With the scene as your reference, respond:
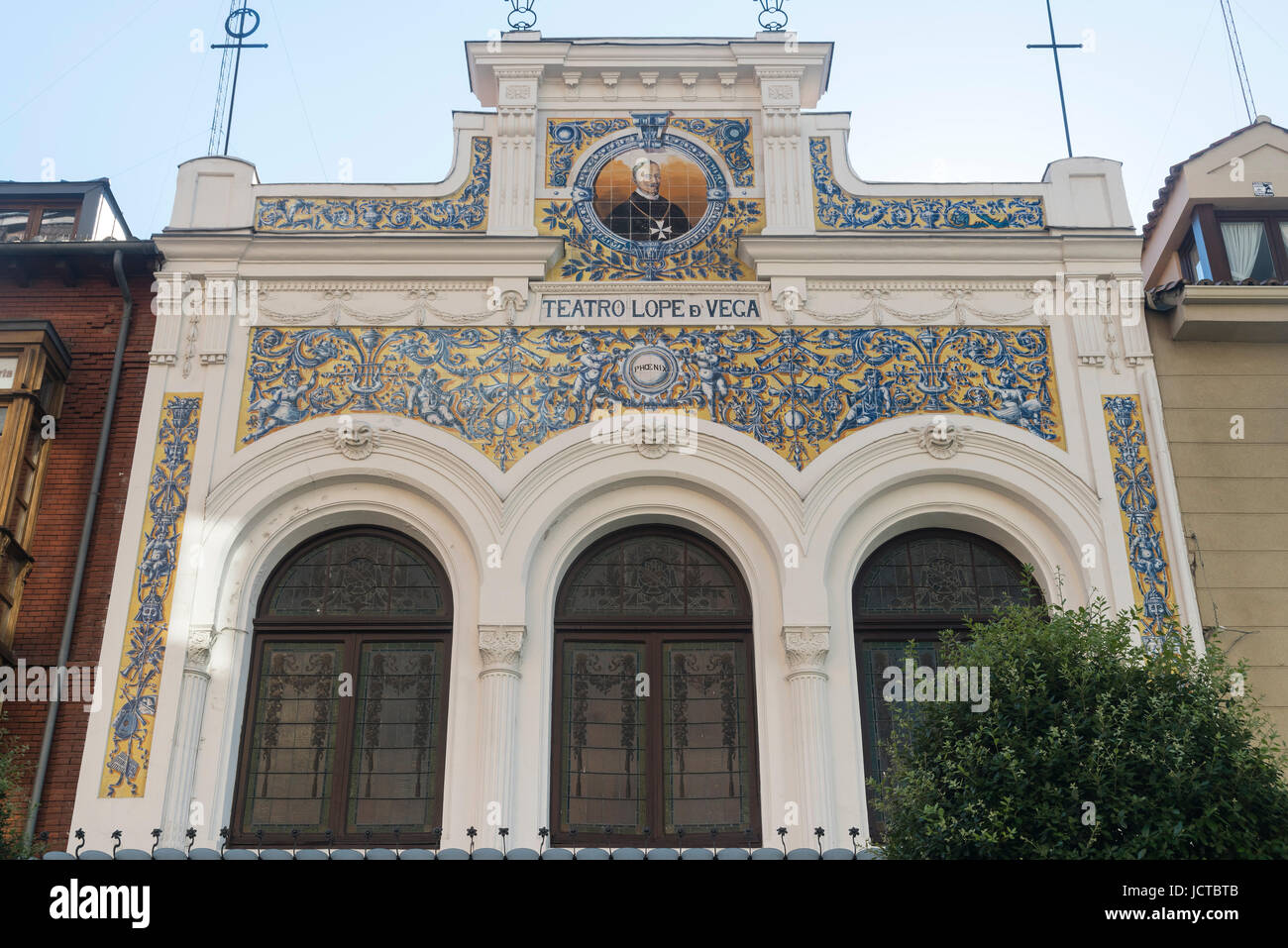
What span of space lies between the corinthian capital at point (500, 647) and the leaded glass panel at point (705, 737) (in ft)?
5.23

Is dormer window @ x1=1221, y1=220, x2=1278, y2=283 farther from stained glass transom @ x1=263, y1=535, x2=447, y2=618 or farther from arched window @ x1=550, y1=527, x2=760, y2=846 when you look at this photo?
stained glass transom @ x1=263, y1=535, x2=447, y2=618

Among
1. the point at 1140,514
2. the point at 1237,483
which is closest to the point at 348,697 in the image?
the point at 1140,514

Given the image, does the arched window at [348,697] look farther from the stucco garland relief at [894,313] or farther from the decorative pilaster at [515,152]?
the stucco garland relief at [894,313]

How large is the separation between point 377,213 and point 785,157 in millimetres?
5045

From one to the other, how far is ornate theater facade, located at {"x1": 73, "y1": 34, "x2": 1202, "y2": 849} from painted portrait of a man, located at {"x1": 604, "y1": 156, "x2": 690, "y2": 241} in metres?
0.07

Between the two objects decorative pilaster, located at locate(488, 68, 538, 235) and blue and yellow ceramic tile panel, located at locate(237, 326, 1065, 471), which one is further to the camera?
decorative pilaster, located at locate(488, 68, 538, 235)

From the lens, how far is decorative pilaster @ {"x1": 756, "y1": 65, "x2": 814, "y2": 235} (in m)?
18.0

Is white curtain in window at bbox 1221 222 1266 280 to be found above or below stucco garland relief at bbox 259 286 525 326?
above

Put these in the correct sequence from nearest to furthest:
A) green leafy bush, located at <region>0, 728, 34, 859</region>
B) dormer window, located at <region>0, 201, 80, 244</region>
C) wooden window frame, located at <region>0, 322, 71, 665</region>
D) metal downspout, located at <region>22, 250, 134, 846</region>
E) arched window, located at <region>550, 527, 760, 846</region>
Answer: green leafy bush, located at <region>0, 728, 34, 859</region> → metal downspout, located at <region>22, 250, 134, 846</region> → arched window, located at <region>550, 527, 760, 846</region> → wooden window frame, located at <region>0, 322, 71, 665</region> → dormer window, located at <region>0, 201, 80, 244</region>

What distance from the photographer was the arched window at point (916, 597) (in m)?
15.8

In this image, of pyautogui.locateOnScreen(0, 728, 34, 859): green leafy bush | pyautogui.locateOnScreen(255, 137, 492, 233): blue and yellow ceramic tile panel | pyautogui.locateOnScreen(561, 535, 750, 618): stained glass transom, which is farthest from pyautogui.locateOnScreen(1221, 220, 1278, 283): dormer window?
pyautogui.locateOnScreen(0, 728, 34, 859): green leafy bush

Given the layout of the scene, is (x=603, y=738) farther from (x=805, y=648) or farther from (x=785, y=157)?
(x=785, y=157)

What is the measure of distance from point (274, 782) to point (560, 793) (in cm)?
296

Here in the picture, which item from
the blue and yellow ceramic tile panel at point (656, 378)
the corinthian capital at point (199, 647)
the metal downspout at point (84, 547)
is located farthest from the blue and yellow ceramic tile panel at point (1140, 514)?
the metal downspout at point (84, 547)
